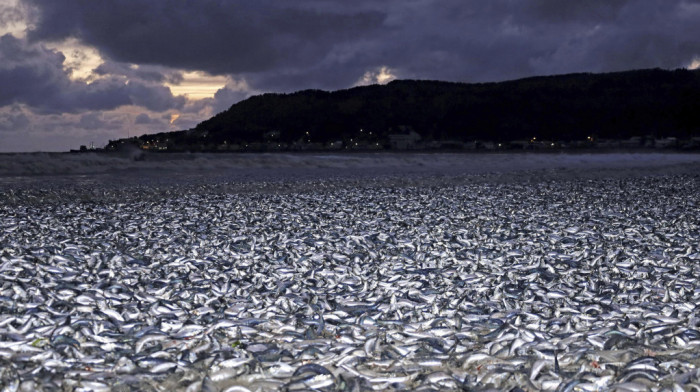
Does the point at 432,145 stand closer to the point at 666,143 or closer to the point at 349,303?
the point at 666,143

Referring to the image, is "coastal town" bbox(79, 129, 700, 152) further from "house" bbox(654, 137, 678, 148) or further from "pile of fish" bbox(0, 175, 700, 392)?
"pile of fish" bbox(0, 175, 700, 392)

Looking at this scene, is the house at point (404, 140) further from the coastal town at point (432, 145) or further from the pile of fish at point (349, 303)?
the pile of fish at point (349, 303)

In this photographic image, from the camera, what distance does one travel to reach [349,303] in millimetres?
6402

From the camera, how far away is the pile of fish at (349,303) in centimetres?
448

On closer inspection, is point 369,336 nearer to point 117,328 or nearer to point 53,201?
point 117,328

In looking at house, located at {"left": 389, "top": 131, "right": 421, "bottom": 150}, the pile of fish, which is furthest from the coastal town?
the pile of fish

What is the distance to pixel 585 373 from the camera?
442 centimetres

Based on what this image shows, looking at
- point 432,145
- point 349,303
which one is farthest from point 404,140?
point 349,303

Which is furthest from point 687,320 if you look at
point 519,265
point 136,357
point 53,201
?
point 53,201

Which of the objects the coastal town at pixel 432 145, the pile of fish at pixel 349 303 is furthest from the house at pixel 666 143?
the pile of fish at pixel 349 303

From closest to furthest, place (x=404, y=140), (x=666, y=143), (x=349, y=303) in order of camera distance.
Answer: (x=349, y=303) < (x=666, y=143) < (x=404, y=140)

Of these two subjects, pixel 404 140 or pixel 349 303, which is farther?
pixel 404 140

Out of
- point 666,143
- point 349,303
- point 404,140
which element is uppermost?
point 404,140

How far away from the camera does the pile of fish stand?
4.48 metres
